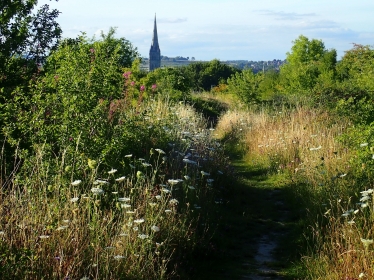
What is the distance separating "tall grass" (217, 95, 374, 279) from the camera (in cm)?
559

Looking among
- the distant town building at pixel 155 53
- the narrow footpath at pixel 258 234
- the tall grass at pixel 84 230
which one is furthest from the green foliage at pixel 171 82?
the distant town building at pixel 155 53

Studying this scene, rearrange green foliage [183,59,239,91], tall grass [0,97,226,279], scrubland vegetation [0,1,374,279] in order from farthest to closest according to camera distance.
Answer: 1. green foliage [183,59,239,91]
2. scrubland vegetation [0,1,374,279]
3. tall grass [0,97,226,279]

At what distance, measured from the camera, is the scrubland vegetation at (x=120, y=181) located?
16.0ft

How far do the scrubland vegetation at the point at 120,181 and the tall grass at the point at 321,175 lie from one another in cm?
3

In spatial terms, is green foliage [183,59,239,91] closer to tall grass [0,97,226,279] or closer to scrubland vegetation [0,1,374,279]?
scrubland vegetation [0,1,374,279]

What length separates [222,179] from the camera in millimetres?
10172

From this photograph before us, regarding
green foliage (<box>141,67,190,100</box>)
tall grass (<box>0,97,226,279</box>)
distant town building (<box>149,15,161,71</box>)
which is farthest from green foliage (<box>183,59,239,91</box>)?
distant town building (<box>149,15,161,71</box>)

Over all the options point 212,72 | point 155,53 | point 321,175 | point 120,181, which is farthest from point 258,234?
point 155,53

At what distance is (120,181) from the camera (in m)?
6.44

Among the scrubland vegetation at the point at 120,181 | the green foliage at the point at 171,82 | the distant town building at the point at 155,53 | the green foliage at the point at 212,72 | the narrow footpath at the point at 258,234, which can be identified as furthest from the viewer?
the distant town building at the point at 155,53

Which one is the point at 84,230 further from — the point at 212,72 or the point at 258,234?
the point at 212,72

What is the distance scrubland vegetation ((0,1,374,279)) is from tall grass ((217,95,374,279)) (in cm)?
3

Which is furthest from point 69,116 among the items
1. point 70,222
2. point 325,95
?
point 325,95

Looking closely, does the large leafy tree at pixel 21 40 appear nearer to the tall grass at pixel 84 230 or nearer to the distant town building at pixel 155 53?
the tall grass at pixel 84 230
